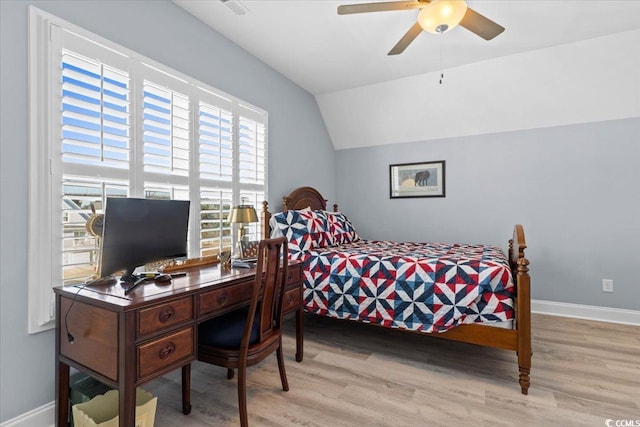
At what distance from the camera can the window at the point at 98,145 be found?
166 centimetres

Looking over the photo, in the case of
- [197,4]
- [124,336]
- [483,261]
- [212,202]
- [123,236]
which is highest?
[197,4]

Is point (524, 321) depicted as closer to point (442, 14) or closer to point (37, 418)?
point (442, 14)

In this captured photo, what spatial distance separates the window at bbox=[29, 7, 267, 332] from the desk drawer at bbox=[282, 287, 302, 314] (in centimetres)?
78

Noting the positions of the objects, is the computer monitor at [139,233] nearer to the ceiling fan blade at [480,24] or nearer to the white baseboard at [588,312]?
the ceiling fan blade at [480,24]

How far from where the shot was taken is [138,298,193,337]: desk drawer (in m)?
1.36

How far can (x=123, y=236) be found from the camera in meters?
1.60

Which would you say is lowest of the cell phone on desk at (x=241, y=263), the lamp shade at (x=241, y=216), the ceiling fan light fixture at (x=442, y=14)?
the cell phone on desk at (x=241, y=263)

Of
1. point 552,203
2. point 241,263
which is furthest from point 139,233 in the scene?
point 552,203

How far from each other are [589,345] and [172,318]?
11.1ft

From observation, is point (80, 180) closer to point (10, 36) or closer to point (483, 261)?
point (10, 36)

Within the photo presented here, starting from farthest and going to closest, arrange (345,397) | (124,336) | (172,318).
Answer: (345,397) < (172,318) < (124,336)

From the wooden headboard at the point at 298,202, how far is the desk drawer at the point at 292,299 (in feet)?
3.16

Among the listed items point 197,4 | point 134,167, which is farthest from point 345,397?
point 197,4

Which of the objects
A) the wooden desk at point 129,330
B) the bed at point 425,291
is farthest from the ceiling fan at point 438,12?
the wooden desk at point 129,330
